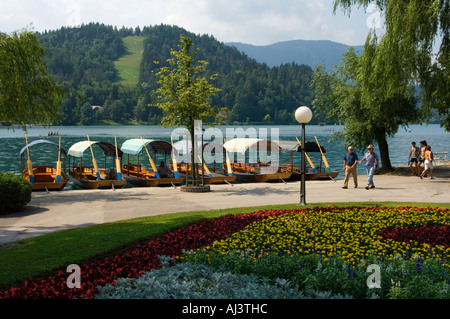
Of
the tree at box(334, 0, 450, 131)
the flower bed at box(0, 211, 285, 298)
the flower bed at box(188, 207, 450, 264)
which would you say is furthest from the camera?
the tree at box(334, 0, 450, 131)

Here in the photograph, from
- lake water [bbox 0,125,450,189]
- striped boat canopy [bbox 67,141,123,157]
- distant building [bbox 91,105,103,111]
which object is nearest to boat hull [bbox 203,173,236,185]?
striped boat canopy [bbox 67,141,123,157]

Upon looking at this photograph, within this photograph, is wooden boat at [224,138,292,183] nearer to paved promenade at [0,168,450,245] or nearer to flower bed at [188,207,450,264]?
paved promenade at [0,168,450,245]

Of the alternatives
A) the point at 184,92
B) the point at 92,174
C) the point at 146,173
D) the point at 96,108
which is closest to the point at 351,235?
the point at 184,92

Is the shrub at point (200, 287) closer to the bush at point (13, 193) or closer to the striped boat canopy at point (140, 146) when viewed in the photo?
the bush at point (13, 193)

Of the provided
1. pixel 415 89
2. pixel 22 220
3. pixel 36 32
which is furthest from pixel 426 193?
pixel 36 32

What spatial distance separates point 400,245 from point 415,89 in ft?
58.0

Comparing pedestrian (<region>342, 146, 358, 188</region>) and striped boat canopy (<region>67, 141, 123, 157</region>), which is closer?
pedestrian (<region>342, 146, 358, 188</region>)

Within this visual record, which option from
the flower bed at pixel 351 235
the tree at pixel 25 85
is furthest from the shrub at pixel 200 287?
the tree at pixel 25 85

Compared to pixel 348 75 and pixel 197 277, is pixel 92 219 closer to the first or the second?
pixel 197 277

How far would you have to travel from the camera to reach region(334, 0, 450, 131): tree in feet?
65.5

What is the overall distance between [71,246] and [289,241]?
470 centimetres

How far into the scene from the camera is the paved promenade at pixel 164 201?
41.9 feet

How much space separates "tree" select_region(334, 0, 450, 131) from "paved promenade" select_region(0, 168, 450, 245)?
16.4 ft
